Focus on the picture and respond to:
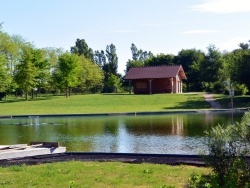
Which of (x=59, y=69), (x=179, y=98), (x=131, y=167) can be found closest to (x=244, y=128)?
(x=131, y=167)

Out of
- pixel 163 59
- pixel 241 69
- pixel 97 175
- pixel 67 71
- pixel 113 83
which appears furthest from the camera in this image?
pixel 163 59

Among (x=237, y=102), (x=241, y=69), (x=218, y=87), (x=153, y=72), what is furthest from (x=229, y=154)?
(x=218, y=87)

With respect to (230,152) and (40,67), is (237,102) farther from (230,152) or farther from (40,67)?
(230,152)

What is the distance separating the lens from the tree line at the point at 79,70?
173ft

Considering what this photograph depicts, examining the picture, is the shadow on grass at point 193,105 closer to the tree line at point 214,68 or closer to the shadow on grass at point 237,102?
the shadow on grass at point 237,102

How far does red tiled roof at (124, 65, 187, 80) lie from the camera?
6266 cm

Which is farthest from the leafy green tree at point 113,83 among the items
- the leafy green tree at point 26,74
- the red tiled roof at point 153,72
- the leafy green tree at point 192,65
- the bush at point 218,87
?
the bush at point 218,87

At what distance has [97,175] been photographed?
9219mm

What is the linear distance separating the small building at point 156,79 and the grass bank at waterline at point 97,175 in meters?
52.1

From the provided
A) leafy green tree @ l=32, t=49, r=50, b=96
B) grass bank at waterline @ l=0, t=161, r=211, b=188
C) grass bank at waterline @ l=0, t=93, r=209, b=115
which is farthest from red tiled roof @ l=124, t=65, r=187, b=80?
grass bank at waterline @ l=0, t=161, r=211, b=188

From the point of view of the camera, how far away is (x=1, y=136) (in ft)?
Result: 76.5

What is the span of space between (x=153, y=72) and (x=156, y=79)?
1.20 m

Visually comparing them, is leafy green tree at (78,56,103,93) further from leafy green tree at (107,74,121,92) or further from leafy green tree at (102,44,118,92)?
leafy green tree at (102,44,118,92)

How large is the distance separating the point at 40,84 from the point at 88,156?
5529cm
